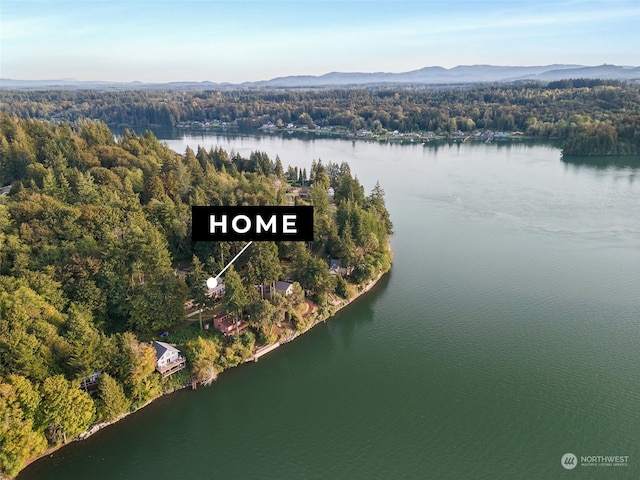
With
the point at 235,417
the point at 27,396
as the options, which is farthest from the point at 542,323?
the point at 27,396

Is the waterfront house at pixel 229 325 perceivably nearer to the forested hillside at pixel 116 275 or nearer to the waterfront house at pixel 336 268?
the forested hillside at pixel 116 275

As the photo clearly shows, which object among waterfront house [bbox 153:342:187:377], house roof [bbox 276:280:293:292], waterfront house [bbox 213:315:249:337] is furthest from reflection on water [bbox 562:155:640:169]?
waterfront house [bbox 153:342:187:377]

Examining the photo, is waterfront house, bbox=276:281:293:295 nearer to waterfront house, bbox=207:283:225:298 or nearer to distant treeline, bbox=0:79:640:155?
waterfront house, bbox=207:283:225:298

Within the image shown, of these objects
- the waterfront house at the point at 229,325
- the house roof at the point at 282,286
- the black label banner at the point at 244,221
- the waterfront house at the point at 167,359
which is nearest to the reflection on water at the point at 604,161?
the house roof at the point at 282,286

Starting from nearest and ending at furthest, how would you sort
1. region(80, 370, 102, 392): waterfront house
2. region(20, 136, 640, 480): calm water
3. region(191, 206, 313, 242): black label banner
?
region(20, 136, 640, 480): calm water → region(191, 206, 313, 242): black label banner → region(80, 370, 102, 392): waterfront house

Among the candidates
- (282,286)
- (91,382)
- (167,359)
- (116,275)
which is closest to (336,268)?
(282,286)

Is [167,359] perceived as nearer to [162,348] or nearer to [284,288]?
[162,348]
